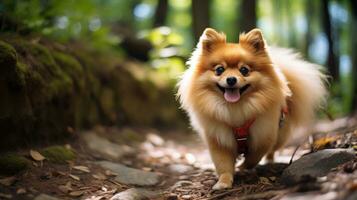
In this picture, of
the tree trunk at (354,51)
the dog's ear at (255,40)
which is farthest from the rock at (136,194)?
the tree trunk at (354,51)

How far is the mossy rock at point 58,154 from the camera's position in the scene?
12.7ft

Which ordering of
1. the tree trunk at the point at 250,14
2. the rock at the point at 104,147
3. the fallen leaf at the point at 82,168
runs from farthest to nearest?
the tree trunk at the point at 250,14 → the rock at the point at 104,147 → the fallen leaf at the point at 82,168

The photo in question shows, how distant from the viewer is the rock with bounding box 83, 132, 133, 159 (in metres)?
4.91

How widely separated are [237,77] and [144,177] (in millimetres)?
1499

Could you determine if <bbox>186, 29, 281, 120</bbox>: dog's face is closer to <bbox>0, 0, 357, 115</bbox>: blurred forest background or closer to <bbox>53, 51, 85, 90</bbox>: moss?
<bbox>0, 0, 357, 115</bbox>: blurred forest background

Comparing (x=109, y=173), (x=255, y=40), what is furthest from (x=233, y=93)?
(x=109, y=173)

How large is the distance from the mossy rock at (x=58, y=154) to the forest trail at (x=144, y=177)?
0.14 ft

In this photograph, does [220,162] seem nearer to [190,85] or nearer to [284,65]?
[190,85]

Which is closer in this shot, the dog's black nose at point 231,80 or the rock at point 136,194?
the rock at point 136,194

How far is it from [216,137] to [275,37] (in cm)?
1309

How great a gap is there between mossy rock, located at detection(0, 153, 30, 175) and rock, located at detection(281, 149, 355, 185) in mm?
2201

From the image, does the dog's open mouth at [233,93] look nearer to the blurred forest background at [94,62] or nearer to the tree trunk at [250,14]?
the blurred forest background at [94,62]

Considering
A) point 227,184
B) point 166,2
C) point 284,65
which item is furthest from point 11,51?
point 166,2

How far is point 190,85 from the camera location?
12.6 ft
